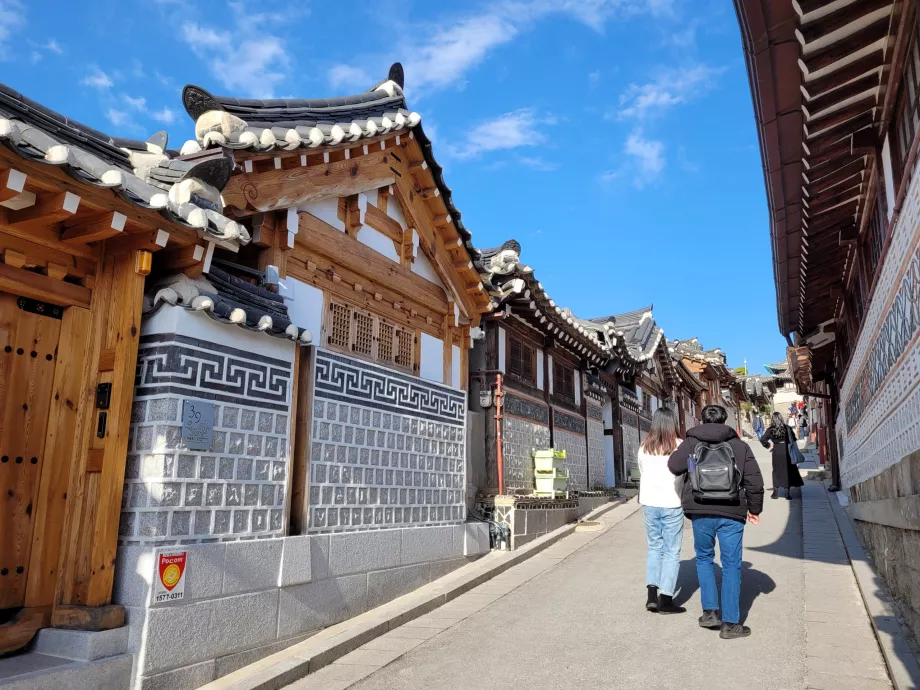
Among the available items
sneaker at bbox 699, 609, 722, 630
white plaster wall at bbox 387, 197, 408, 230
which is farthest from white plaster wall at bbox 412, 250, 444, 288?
sneaker at bbox 699, 609, 722, 630

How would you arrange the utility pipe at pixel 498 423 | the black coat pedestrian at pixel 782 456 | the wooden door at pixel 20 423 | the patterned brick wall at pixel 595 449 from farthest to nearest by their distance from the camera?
the patterned brick wall at pixel 595 449 < the black coat pedestrian at pixel 782 456 < the utility pipe at pixel 498 423 < the wooden door at pixel 20 423

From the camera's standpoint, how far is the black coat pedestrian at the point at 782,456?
1561cm

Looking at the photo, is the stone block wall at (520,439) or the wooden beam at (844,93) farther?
the stone block wall at (520,439)

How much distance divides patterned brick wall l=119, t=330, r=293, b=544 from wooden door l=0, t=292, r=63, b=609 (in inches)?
24.6

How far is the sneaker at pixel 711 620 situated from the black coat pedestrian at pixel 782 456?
10124 millimetres

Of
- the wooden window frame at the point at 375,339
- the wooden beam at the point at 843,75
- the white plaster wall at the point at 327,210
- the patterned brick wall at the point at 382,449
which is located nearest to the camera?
the wooden beam at the point at 843,75

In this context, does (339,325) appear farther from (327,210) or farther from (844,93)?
(844,93)

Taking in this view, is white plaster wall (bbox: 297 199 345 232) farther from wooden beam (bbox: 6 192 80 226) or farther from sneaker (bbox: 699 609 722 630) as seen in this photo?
sneaker (bbox: 699 609 722 630)

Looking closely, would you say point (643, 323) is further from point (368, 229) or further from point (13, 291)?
point (13, 291)

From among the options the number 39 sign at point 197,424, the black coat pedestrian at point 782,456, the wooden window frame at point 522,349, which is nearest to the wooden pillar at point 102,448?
the number 39 sign at point 197,424

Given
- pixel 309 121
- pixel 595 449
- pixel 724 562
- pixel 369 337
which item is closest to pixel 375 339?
pixel 369 337

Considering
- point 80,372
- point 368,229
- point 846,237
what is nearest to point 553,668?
point 80,372

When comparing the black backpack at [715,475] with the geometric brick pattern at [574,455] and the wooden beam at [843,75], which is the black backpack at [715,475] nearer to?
the wooden beam at [843,75]

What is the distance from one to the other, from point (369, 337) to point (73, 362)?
13.0ft
